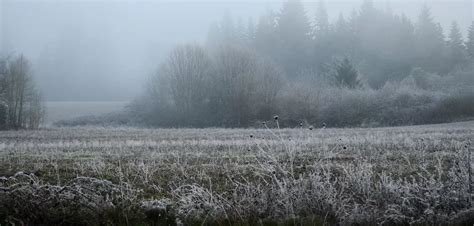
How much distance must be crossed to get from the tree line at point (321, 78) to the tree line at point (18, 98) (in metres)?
13.4

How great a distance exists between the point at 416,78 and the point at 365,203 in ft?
195

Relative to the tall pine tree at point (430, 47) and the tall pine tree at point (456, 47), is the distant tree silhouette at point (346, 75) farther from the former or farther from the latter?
the tall pine tree at point (456, 47)

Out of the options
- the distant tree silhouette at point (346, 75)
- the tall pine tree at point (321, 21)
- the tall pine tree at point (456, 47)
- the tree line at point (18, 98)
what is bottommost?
the tree line at point (18, 98)

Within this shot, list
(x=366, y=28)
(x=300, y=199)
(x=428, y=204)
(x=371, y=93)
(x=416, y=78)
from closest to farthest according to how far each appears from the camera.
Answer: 1. (x=428, y=204)
2. (x=300, y=199)
3. (x=371, y=93)
4. (x=416, y=78)
5. (x=366, y=28)

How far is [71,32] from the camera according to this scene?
3939 inches

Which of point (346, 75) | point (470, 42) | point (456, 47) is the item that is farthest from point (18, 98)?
point (470, 42)

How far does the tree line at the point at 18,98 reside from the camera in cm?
4578

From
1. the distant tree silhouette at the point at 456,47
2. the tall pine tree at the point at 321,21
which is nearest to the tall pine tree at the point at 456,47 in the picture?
the distant tree silhouette at the point at 456,47

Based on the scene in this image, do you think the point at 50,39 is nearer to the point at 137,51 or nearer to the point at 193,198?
the point at 137,51

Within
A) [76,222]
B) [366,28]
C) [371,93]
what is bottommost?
[76,222]

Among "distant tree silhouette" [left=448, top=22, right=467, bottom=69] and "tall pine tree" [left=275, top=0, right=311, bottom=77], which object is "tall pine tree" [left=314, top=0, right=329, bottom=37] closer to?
"tall pine tree" [left=275, top=0, right=311, bottom=77]

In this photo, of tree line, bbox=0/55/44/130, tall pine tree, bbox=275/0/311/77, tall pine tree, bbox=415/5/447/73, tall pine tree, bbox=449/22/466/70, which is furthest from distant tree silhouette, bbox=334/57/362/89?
tree line, bbox=0/55/44/130

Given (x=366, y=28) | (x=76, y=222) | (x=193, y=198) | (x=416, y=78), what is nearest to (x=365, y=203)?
(x=193, y=198)

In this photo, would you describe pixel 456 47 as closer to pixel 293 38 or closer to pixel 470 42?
pixel 470 42
